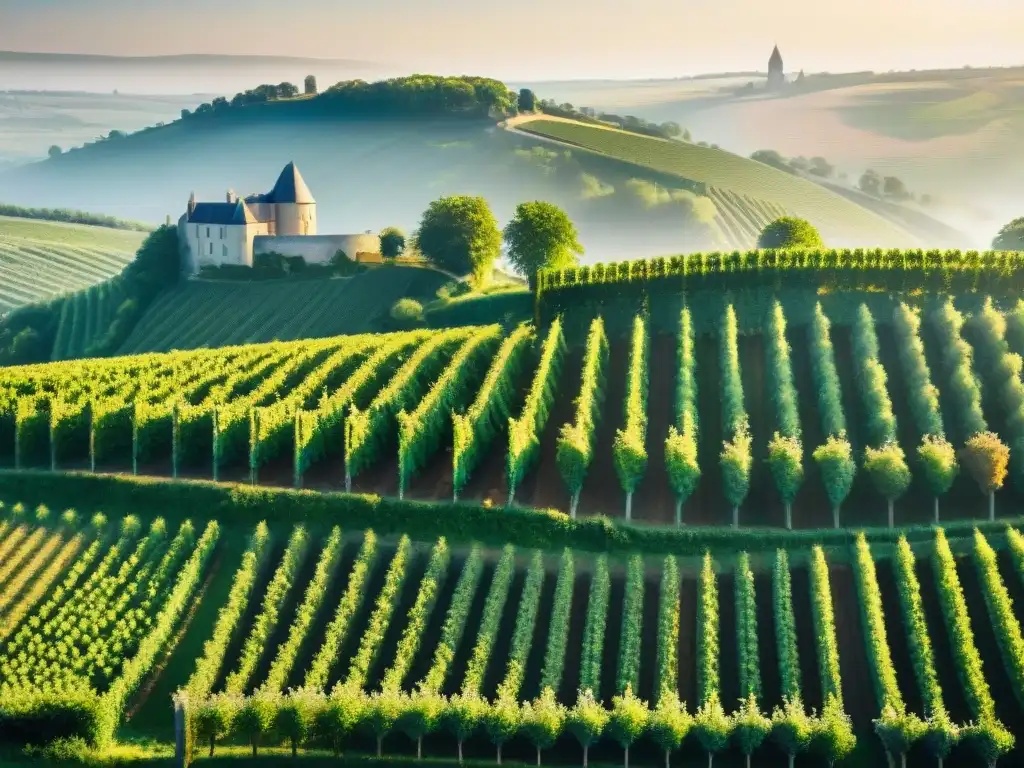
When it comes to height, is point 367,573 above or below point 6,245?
below

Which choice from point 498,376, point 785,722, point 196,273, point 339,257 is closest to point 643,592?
point 785,722

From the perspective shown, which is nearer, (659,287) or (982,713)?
(982,713)

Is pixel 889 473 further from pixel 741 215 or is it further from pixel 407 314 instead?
pixel 741 215

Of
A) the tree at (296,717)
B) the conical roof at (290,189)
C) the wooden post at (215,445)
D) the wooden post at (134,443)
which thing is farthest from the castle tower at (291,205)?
the tree at (296,717)

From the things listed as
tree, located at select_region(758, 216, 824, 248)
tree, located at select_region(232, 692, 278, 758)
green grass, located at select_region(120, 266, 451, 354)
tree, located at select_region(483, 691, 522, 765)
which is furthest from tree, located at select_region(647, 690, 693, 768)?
green grass, located at select_region(120, 266, 451, 354)

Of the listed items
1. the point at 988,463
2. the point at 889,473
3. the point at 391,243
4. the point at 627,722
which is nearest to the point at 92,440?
the point at 627,722

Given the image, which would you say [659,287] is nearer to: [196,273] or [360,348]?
[360,348]

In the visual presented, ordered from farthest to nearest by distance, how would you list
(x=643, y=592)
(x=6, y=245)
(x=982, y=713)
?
(x=6, y=245)
(x=643, y=592)
(x=982, y=713)
